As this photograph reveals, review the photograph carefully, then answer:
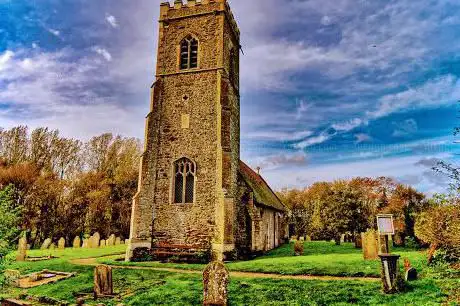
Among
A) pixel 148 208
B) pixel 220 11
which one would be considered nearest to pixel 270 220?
pixel 148 208

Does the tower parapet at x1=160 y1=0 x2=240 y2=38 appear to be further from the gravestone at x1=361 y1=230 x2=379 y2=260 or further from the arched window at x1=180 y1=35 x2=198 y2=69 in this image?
the gravestone at x1=361 y1=230 x2=379 y2=260

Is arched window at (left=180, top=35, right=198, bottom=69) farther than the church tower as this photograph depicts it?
Yes

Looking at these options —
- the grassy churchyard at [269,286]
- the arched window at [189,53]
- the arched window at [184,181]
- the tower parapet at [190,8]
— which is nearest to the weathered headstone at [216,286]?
the grassy churchyard at [269,286]

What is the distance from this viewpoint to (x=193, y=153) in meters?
17.6

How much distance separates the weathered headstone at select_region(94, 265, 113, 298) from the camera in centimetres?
992

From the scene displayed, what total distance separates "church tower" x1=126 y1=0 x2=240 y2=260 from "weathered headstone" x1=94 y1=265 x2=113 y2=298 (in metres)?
6.27

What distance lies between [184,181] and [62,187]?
20.3 metres

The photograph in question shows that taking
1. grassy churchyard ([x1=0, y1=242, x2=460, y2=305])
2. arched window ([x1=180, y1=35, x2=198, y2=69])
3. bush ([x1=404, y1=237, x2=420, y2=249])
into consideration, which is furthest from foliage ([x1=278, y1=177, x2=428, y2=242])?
arched window ([x1=180, y1=35, x2=198, y2=69])

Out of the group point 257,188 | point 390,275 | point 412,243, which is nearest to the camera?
point 390,275

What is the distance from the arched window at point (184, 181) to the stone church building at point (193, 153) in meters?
0.05

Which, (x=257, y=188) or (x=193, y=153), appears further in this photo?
(x=257, y=188)

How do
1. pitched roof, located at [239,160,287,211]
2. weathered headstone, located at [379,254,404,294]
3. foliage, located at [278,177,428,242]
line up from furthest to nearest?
foliage, located at [278,177,428,242], pitched roof, located at [239,160,287,211], weathered headstone, located at [379,254,404,294]

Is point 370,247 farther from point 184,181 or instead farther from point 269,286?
point 184,181

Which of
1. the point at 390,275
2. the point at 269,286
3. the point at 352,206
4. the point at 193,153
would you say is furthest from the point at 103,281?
the point at 352,206
